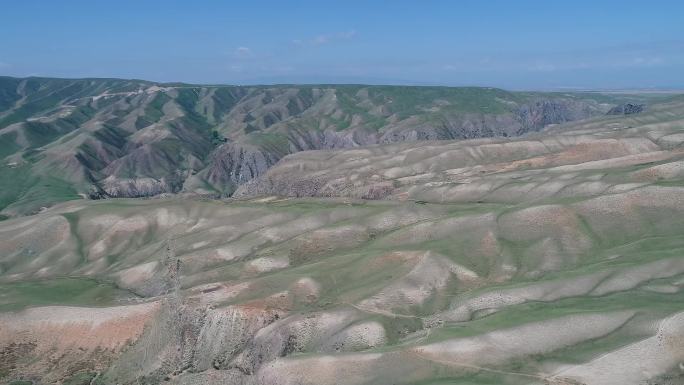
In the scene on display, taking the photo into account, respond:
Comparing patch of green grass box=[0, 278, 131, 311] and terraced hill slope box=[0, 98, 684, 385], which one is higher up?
terraced hill slope box=[0, 98, 684, 385]

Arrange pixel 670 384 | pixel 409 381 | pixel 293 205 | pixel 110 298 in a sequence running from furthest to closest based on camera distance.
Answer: pixel 293 205, pixel 110 298, pixel 409 381, pixel 670 384

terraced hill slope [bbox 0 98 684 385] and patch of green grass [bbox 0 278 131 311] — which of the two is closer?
terraced hill slope [bbox 0 98 684 385]

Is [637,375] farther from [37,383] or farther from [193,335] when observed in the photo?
[37,383]

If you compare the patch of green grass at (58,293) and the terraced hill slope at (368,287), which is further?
the patch of green grass at (58,293)

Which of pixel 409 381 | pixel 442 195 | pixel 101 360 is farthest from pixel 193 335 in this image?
pixel 442 195

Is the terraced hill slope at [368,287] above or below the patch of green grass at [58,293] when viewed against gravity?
above

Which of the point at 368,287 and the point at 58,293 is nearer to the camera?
the point at 368,287

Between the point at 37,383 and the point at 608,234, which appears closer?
the point at 37,383

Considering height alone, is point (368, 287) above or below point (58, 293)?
above
